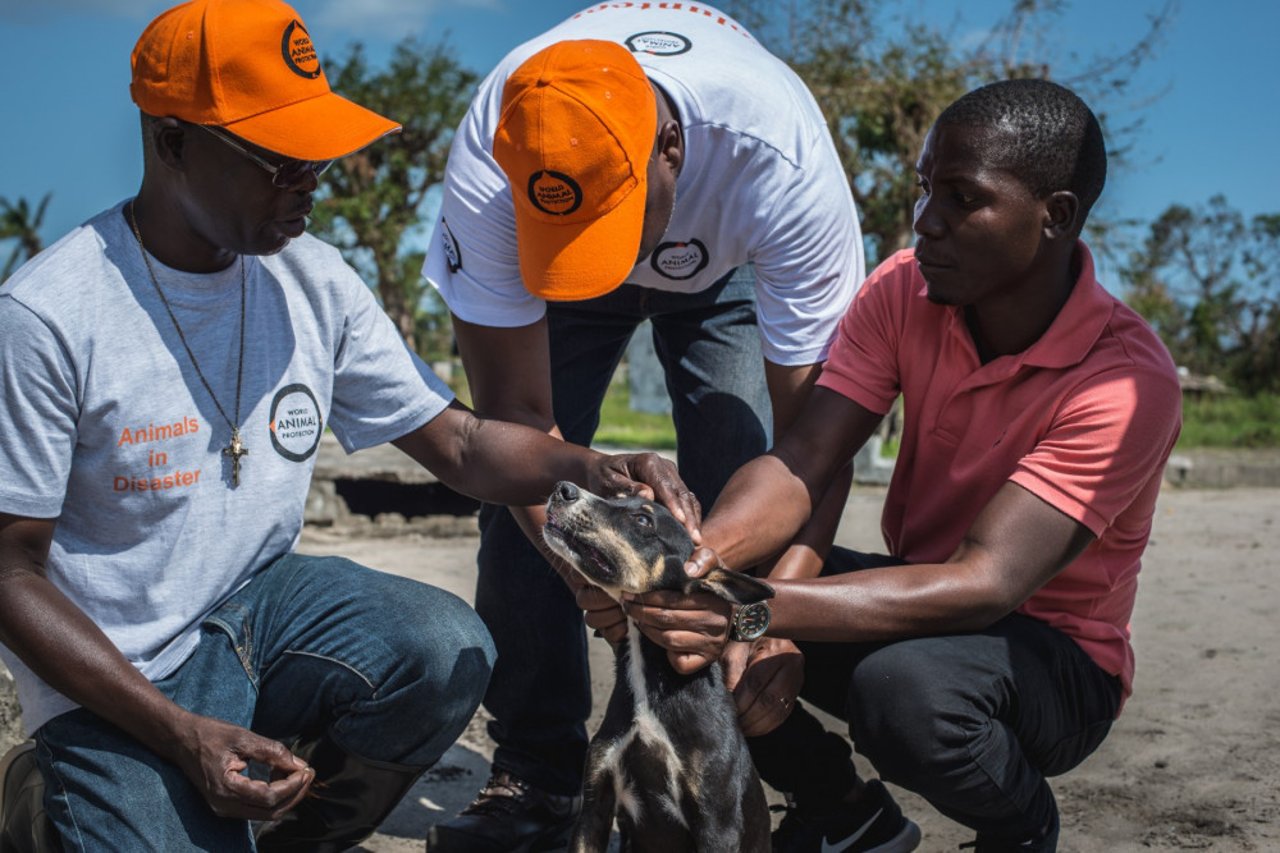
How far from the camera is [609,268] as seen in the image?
3186 mm

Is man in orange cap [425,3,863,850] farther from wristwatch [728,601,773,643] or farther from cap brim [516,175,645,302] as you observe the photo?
wristwatch [728,601,773,643]

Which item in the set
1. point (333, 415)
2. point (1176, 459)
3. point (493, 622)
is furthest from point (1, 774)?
point (1176, 459)

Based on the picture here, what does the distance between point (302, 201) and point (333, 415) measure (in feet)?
2.22

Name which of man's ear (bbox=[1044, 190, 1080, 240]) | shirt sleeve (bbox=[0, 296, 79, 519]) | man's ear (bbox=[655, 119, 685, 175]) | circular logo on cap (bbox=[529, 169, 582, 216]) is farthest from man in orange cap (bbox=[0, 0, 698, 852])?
man's ear (bbox=[1044, 190, 1080, 240])

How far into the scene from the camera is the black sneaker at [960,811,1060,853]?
318cm

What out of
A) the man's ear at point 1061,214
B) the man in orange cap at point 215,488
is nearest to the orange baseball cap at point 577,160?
the man in orange cap at point 215,488

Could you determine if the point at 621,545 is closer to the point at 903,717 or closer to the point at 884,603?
the point at 884,603

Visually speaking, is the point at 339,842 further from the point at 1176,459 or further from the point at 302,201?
the point at 1176,459

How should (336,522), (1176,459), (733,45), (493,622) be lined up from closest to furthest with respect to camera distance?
(733,45) → (493,622) → (336,522) → (1176,459)

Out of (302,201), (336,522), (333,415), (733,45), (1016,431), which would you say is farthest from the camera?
(336,522)

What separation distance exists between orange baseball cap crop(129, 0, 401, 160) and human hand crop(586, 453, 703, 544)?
1005 mm

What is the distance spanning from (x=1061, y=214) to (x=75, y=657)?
2.51m

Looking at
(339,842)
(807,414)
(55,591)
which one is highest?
(807,414)

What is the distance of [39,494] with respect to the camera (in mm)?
2732
